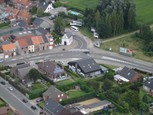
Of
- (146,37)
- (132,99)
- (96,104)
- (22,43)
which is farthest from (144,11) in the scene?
(96,104)

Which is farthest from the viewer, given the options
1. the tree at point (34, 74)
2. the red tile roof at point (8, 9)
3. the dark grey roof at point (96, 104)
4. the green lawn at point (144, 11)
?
the red tile roof at point (8, 9)

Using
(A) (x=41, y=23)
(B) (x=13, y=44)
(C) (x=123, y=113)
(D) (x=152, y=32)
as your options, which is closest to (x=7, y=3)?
(A) (x=41, y=23)

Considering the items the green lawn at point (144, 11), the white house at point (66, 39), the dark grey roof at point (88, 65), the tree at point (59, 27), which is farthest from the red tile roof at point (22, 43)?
the green lawn at point (144, 11)

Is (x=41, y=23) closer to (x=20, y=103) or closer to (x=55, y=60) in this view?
(x=55, y=60)

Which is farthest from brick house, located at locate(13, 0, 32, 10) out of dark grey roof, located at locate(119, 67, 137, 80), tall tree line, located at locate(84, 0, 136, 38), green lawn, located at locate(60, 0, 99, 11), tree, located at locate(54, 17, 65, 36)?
dark grey roof, located at locate(119, 67, 137, 80)

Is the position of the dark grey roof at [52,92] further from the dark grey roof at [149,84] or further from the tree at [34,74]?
the dark grey roof at [149,84]

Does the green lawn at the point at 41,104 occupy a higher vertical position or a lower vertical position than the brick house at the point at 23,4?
lower
